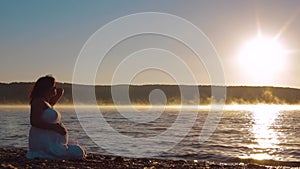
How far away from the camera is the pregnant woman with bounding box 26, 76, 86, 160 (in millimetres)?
11078

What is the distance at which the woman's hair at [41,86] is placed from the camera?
11.1 m

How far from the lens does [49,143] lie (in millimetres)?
11375

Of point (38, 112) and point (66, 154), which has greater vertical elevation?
point (38, 112)

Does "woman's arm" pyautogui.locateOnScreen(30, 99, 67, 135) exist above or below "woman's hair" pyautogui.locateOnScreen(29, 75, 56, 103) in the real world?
below

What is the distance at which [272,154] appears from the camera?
23172 mm

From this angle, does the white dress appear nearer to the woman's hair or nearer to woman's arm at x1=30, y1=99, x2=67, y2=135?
→ woman's arm at x1=30, y1=99, x2=67, y2=135

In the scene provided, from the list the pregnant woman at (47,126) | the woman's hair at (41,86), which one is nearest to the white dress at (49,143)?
the pregnant woman at (47,126)

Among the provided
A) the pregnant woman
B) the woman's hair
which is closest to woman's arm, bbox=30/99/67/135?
the pregnant woman

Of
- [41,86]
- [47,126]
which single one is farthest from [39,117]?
[41,86]

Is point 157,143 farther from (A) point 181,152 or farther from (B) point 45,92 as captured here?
(B) point 45,92

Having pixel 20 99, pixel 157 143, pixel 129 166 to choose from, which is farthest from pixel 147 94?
pixel 129 166

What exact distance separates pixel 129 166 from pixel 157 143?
1528cm

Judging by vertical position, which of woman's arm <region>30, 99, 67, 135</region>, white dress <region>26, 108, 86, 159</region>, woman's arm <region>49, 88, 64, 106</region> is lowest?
white dress <region>26, 108, 86, 159</region>

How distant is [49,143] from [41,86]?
1.31m
